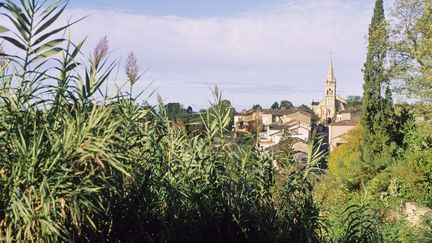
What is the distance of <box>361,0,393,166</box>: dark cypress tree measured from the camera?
2253cm

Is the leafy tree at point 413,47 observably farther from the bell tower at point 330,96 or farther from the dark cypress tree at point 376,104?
the bell tower at point 330,96

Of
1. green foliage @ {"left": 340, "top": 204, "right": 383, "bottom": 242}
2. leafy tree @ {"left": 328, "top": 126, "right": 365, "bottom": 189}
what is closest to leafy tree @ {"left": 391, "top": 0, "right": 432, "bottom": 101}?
leafy tree @ {"left": 328, "top": 126, "right": 365, "bottom": 189}

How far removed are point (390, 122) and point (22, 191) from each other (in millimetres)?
23309

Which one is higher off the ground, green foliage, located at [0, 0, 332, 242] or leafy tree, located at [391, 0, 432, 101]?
leafy tree, located at [391, 0, 432, 101]

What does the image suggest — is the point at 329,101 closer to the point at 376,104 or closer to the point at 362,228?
the point at 376,104

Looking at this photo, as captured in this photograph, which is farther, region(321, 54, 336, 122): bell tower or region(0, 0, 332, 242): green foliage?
region(321, 54, 336, 122): bell tower

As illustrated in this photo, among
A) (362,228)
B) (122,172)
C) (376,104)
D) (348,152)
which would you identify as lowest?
(348,152)

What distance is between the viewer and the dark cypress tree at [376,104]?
22531mm

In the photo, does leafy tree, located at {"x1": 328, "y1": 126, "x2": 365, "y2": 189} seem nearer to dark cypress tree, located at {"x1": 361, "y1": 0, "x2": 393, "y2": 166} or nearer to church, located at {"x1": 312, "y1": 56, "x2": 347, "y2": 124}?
dark cypress tree, located at {"x1": 361, "y1": 0, "x2": 393, "y2": 166}

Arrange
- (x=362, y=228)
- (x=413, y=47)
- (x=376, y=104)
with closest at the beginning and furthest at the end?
(x=362, y=228) < (x=413, y=47) < (x=376, y=104)

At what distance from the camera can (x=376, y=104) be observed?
24672mm

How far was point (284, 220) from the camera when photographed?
376cm

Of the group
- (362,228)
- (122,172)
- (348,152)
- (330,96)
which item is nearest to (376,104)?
(348,152)

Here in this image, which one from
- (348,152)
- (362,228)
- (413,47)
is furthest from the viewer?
(348,152)
